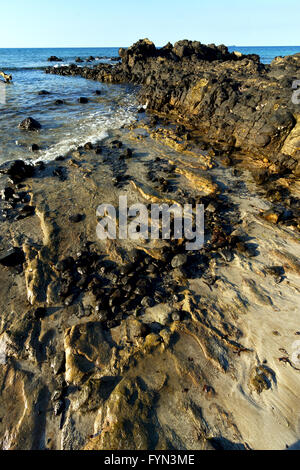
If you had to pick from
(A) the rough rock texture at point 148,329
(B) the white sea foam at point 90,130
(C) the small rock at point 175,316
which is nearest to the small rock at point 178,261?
(A) the rough rock texture at point 148,329

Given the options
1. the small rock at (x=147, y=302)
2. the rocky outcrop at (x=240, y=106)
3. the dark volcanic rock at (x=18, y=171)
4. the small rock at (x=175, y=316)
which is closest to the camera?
the small rock at (x=175, y=316)

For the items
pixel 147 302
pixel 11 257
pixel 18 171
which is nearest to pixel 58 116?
pixel 18 171

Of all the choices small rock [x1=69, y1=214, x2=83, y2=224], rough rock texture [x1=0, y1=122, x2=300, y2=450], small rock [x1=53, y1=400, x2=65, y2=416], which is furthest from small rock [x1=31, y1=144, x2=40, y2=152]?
small rock [x1=53, y1=400, x2=65, y2=416]

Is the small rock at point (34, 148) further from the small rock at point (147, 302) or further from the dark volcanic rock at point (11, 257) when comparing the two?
the small rock at point (147, 302)

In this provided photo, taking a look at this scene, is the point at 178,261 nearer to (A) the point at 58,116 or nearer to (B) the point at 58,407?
(B) the point at 58,407

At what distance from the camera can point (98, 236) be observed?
9.43 m

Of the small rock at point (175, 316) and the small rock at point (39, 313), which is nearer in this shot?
the small rock at point (175, 316)

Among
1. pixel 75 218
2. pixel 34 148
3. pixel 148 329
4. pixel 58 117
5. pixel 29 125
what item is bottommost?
pixel 148 329

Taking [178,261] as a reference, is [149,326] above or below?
below

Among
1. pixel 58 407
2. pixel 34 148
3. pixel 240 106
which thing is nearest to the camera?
pixel 58 407

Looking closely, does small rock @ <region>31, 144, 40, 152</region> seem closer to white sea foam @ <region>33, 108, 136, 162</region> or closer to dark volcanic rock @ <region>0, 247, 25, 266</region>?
white sea foam @ <region>33, 108, 136, 162</region>

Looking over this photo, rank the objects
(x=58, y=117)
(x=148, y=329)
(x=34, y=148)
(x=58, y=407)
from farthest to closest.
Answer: (x=58, y=117) < (x=34, y=148) < (x=148, y=329) < (x=58, y=407)

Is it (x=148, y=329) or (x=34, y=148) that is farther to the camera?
(x=34, y=148)

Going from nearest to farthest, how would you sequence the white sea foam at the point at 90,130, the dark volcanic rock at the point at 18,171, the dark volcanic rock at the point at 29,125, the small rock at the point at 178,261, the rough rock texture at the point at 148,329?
the rough rock texture at the point at 148,329 → the small rock at the point at 178,261 → the dark volcanic rock at the point at 18,171 → the white sea foam at the point at 90,130 → the dark volcanic rock at the point at 29,125
